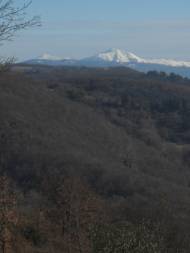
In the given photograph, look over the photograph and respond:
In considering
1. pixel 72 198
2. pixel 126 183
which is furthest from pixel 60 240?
pixel 126 183

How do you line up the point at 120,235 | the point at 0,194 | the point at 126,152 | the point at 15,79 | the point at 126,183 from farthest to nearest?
the point at 15,79 → the point at 126,152 → the point at 126,183 → the point at 0,194 → the point at 120,235

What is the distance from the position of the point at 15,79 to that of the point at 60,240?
53287 millimetres

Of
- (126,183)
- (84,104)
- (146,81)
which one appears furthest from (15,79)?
(146,81)

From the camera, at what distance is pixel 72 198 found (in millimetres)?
20188

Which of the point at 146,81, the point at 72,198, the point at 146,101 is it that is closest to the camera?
the point at 72,198

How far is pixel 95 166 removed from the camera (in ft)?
160

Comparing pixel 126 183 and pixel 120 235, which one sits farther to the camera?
pixel 126 183

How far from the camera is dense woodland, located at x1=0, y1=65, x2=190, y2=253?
16766 mm

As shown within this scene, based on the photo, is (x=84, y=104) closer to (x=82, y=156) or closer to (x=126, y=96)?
(x=126, y=96)

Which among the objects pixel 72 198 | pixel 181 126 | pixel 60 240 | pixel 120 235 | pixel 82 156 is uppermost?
pixel 120 235

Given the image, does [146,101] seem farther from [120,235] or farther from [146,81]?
[120,235]

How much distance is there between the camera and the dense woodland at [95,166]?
16766 millimetres

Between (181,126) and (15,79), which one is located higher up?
(15,79)

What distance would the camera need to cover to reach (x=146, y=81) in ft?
350
